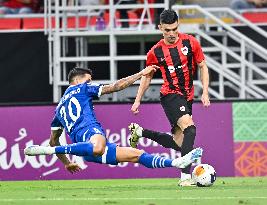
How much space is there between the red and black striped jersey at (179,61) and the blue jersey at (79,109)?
1.28 m

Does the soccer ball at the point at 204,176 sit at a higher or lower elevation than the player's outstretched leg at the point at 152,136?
lower

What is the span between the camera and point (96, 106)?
1847cm

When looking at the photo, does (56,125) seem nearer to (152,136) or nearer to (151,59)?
(151,59)

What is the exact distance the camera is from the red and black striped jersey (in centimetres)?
1448

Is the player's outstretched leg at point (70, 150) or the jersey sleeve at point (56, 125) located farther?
the jersey sleeve at point (56, 125)

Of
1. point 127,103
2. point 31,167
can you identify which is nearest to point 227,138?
point 127,103

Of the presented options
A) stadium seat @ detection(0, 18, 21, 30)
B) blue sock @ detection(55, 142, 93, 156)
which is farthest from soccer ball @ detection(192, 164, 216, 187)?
stadium seat @ detection(0, 18, 21, 30)

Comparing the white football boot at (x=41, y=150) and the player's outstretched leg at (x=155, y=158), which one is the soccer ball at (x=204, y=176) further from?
the white football boot at (x=41, y=150)

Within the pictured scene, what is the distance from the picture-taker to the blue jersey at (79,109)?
1355cm

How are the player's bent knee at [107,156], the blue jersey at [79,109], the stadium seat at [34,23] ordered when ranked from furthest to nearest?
the stadium seat at [34,23]
the blue jersey at [79,109]
the player's bent knee at [107,156]

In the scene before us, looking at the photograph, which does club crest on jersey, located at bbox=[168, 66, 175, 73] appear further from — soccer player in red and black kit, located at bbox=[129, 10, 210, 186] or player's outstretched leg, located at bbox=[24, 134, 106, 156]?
player's outstretched leg, located at bbox=[24, 134, 106, 156]

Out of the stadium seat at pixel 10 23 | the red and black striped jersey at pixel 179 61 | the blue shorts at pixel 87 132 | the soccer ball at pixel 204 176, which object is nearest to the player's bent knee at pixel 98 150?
the blue shorts at pixel 87 132

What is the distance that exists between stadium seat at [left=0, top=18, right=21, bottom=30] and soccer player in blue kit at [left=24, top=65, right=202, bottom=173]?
959cm

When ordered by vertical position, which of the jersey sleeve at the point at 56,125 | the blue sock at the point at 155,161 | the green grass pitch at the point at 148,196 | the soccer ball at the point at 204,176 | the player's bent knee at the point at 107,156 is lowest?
the green grass pitch at the point at 148,196
